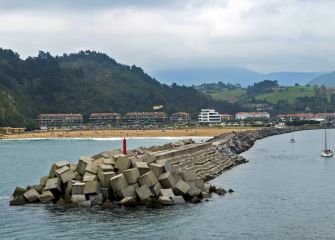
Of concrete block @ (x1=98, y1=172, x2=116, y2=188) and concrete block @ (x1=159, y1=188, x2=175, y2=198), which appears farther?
concrete block @ (x1=98, y1=172, x2=116, y2=188)

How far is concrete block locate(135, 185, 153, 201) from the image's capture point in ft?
107

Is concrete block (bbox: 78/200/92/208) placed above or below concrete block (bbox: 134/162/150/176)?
below

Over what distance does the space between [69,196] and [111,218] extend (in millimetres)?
4753

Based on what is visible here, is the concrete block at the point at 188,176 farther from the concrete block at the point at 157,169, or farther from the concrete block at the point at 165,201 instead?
the concrete block at the point at 165,201

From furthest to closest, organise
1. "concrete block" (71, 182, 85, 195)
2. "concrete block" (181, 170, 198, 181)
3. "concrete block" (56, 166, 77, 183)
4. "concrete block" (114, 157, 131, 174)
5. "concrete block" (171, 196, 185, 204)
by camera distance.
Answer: "concrete block" (181, 170, 198, 181), "concrete block" (114, 157, 131, 174), "concrete block" (56, 166, 77, 183), "concrete block" (171, 196, 185, 204), "concrete block" (71, 182, 85, 195)

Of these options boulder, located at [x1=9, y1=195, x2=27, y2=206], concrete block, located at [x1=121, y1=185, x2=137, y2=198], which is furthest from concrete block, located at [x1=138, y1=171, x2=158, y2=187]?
boulder, located at [x1=9, y1=195, x2=27, y2=206]

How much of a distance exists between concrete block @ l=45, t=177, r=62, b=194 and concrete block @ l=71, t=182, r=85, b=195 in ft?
5.18

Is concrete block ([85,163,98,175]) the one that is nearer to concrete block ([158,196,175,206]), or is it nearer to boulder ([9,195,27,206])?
boulder ([9,195,27,206])

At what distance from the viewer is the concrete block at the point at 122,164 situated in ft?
115

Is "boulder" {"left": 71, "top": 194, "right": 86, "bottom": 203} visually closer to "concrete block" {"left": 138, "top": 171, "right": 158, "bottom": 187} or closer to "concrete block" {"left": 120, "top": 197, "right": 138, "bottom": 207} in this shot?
"concrete block" {"left": 120, "top": 197, "right": 138, "bottom": 207}

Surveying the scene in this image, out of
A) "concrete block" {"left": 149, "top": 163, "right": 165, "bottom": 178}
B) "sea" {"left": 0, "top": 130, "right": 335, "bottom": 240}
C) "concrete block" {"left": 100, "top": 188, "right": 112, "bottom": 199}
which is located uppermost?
"concrete block" {"left": 149, "top": 163, "right": 165, "bottom": 178}

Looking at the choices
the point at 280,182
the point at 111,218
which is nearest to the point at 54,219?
the point at 111,218

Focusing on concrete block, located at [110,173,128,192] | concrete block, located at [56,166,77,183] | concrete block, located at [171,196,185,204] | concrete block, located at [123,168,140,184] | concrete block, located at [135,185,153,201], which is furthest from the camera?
concrete block, located at [56,166,77,183]

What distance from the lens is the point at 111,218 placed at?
2934cm
